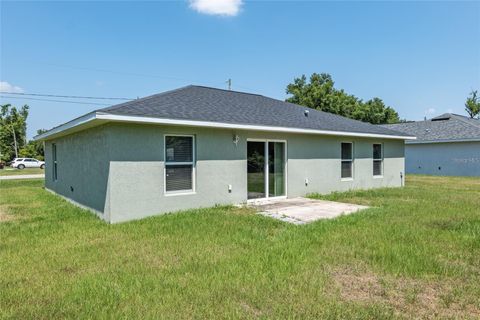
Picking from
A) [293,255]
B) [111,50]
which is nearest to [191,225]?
[293,255]

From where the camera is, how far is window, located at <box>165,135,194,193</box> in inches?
315

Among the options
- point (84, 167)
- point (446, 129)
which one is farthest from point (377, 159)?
point (446, 129)

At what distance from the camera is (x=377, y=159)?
45.2 ft

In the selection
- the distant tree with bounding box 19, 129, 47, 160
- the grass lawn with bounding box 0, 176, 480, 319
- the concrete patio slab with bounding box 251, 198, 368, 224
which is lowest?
the grass lawn with bounding box 0, 176, 480, 319

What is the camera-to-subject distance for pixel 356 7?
1154 centimetres

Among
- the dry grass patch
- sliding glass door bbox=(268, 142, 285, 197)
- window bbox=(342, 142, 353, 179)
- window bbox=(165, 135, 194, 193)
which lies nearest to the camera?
the dry grass patch

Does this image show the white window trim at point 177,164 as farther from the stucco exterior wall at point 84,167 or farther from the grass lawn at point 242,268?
the stucco exterior wall at point 84,167

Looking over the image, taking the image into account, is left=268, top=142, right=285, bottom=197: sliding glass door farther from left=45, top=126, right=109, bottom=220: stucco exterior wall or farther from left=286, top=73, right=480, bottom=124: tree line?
left=286, top=73, right=480, bottom=124: tree line

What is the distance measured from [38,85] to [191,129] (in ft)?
87.0

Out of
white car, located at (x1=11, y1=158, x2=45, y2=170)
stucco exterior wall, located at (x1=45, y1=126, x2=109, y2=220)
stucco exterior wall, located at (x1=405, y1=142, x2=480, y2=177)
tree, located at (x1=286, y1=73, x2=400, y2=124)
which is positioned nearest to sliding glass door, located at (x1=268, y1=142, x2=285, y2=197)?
stucco exterior wall, located at (x1=45, y1=126, x2=109, y2=220)

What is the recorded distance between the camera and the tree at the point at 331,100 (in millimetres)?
36188

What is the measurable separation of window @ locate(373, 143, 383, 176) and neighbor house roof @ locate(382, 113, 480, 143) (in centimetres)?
1090

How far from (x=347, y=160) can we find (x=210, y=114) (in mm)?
6738

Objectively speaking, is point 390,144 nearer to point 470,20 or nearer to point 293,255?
point 470,20
